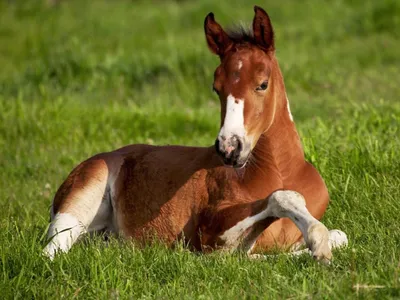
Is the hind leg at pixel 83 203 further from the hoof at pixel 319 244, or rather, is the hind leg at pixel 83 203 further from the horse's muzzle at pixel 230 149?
the hoof at pixel 319 244

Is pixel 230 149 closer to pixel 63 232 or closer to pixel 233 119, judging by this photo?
pixel 233 119

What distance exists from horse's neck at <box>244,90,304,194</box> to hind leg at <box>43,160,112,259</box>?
48.3 inches

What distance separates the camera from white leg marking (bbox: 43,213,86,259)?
239 inches

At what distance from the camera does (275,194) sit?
5566 mm

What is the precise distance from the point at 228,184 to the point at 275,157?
1.15 ft

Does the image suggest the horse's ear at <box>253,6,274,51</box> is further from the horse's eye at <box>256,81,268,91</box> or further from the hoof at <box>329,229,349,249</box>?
the hoof at <box>329,229,349,249</box>

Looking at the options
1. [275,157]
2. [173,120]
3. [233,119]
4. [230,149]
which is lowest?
[173,120]

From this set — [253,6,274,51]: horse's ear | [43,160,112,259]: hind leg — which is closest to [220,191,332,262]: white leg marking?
[253,6,274,51]: horse's ear

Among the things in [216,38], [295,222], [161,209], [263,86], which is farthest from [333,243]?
[216,38]

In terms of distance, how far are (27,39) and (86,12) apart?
251cm

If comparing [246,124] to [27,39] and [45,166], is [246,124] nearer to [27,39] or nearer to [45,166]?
[45,166]

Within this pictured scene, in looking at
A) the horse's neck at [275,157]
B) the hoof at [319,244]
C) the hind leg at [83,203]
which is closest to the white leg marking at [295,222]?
the hoof at [319,244]

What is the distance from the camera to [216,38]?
6070 mm

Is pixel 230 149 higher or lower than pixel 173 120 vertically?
higher
